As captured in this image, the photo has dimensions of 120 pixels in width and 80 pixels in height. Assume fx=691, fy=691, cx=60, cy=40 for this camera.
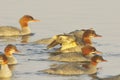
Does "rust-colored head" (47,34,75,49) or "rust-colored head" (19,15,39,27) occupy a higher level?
"rust-colored head" (19,15,39,27)

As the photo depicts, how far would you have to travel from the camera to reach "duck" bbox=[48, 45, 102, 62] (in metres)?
20.9

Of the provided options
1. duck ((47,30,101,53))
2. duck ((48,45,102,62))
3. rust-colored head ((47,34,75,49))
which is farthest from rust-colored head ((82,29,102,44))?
duck ((48,45,102,62))

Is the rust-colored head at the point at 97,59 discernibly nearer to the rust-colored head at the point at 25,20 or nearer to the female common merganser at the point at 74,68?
the female common merganser at the point at 74,68

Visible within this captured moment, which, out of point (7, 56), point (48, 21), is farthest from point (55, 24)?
point (7, 56)

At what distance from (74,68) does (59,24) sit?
27.3 ft

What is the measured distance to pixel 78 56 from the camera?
69.5 ft

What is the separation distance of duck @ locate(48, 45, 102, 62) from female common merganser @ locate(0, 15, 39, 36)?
5292mm

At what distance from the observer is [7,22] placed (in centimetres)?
2830

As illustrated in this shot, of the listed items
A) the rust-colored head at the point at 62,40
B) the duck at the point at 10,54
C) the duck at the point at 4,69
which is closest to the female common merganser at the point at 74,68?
the duck at the point at 4,69

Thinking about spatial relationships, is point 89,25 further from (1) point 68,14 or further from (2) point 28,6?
(2) point 28,6

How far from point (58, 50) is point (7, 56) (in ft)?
8.40

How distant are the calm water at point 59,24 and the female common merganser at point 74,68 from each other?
0.75ft

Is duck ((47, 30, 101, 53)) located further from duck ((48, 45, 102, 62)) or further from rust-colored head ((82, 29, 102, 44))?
duck ((48, 45, 102, 62))

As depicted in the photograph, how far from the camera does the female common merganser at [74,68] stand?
1898 cm
